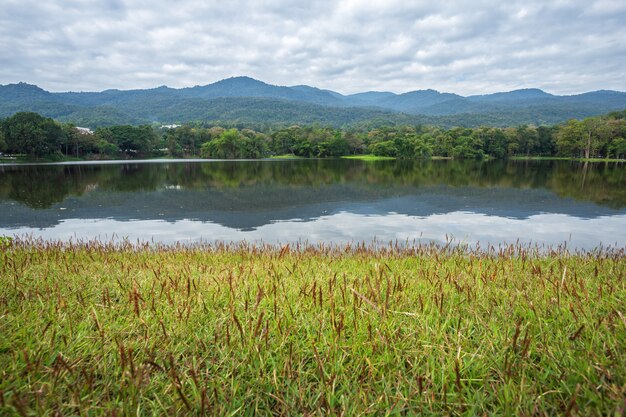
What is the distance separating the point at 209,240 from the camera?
53.1 feet

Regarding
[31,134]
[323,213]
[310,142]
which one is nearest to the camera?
[323,213]

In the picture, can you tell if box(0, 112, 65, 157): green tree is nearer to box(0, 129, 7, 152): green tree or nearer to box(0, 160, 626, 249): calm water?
box(0, 129, 7, 152): green tree

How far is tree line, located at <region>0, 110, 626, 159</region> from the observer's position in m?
99.9

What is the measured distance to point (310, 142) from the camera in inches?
5497

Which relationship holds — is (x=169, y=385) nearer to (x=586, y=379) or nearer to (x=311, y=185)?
(x=586, y=379)

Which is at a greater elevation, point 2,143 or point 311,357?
point 2,143

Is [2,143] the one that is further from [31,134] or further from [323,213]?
[323,213]

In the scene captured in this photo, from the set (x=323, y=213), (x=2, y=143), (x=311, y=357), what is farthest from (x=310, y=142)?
(x=311, y=357)

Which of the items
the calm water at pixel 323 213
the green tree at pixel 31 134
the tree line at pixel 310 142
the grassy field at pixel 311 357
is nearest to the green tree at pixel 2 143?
the tree line at pixel 310 142

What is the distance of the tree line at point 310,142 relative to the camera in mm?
99938

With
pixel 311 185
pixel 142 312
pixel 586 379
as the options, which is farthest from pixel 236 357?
pixel 311 185

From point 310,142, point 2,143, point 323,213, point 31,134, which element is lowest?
point 323,213

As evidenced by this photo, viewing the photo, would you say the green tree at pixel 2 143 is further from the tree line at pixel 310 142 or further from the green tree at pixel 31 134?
the green tree at pixel 31 134

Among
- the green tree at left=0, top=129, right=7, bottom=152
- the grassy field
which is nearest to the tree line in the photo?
the green tree at left=0, top=129, right=7, bottom=152
